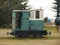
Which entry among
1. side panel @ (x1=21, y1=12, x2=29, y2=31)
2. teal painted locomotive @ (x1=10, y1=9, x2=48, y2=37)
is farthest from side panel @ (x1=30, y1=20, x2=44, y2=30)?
side panel @ (x1=21, y1=12, x2=29, y2=31)

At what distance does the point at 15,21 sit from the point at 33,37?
2.37 metres

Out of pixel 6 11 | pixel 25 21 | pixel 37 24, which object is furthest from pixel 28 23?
pixel 6 11

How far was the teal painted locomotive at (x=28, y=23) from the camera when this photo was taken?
29.4m

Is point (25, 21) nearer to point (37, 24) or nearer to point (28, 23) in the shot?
point (28, 23)

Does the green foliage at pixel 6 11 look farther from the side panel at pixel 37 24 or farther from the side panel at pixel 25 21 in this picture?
the side panel at pixel 25 21

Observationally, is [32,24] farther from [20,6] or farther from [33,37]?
[20,6]

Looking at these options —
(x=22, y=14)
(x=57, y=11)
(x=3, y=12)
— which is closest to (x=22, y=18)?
(x=22, y=14)

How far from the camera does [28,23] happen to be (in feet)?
98.1

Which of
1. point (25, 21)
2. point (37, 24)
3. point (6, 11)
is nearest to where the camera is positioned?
point (25, 21)

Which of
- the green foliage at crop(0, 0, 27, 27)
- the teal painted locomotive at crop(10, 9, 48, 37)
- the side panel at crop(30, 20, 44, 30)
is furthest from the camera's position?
the green foliage at crop(0, 0, 27, 27)

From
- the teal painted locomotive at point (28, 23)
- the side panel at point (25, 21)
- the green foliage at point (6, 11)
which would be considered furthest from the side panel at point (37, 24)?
the green foliage at point (6, 11)

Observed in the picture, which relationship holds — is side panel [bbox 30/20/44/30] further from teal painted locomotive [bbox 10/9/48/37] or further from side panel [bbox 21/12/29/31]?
side panel [bbox 21/12/29/31]

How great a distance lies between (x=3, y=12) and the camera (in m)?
54.8

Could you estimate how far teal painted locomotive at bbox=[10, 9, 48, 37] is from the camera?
1158 inches
